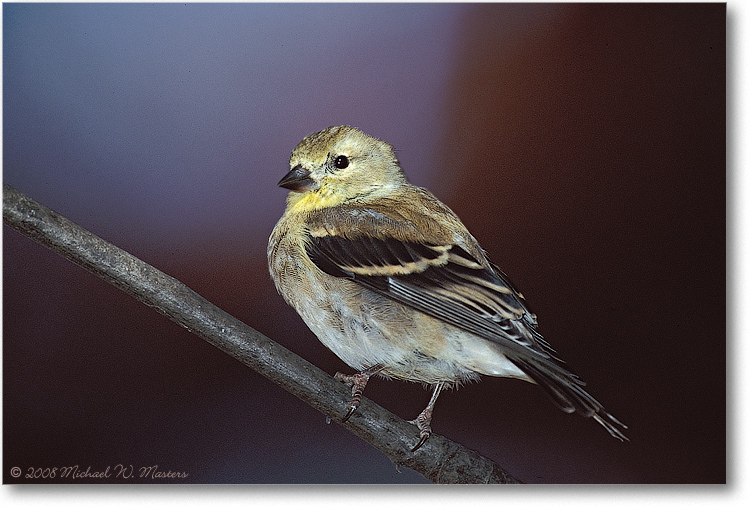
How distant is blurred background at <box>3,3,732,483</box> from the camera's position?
1898mm

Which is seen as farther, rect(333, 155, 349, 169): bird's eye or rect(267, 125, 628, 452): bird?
rect(333, 155, 349, 169): bird's eye

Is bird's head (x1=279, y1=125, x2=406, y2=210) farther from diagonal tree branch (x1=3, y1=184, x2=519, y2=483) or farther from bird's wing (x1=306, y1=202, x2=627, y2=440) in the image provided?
diagonal tree branch (x1=3, y1=184, x2=519, y2=483)

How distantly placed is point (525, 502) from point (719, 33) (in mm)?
1373

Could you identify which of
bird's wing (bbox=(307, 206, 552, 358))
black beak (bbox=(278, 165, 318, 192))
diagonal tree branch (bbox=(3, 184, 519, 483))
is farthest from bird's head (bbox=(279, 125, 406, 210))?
diagonal tree branch (bbox=(3, 184, 519, 483))

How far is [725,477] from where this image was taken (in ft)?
6.57

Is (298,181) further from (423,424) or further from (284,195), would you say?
(423,424)

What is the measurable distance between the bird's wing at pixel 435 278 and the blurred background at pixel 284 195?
157 millimetres

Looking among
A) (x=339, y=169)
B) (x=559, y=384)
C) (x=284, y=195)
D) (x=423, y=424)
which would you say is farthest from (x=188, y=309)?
(x=559, y=384)

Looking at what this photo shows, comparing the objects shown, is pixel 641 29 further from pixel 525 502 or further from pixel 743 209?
pixel 525 502

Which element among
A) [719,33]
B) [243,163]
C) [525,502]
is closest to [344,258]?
[243,163]

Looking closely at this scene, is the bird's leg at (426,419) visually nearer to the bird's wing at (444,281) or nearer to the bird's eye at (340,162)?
the bird's wing at (444,281)

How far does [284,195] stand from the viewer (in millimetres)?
1929

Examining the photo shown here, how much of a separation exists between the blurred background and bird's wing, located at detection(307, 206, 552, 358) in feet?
0.52

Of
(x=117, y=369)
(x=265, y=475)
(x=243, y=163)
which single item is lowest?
(x=265, y=475)
